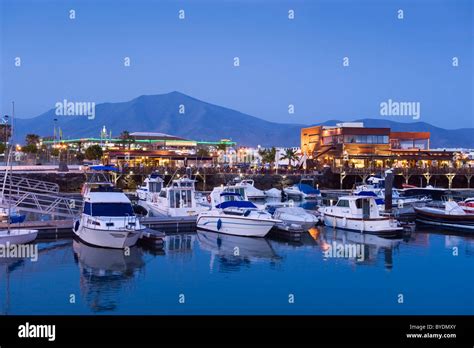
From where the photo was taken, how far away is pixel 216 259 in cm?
3014

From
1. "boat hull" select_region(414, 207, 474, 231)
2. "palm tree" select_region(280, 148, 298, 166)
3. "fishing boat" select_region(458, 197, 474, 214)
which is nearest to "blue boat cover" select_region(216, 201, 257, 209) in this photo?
"boat hull" select_region(414, 207, 474, 231)

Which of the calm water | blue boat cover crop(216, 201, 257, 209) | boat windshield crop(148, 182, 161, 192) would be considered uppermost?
boat windshield crop(148, 182, 161, 192)

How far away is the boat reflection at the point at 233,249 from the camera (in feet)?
95.6

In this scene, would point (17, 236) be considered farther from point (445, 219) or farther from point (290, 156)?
point (290, 156)

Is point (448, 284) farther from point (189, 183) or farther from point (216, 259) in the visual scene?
point (189, 183)

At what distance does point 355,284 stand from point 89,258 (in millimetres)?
13815

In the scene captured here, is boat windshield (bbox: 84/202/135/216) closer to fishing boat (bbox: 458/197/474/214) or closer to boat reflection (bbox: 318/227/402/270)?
boat reflection (bbox: 318/227/402/270)

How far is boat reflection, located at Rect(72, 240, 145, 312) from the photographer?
22.3 meters

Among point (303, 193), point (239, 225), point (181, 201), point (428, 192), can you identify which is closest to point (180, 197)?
point (181, 201)

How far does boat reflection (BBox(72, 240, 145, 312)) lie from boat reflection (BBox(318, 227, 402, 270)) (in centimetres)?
1105

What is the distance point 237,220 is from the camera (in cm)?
3553

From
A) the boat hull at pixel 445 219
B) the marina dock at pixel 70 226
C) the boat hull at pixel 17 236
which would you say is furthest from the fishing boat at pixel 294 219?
the boat hull at pixel 17 236

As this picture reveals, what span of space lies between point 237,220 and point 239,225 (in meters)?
0.35
